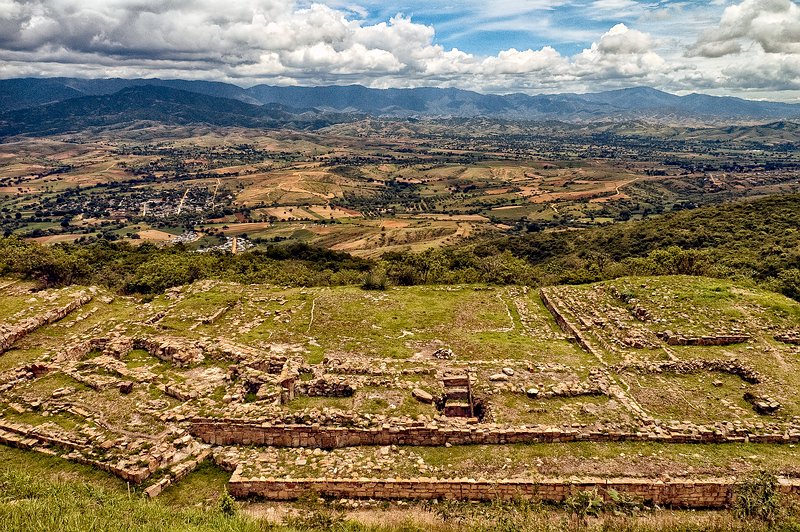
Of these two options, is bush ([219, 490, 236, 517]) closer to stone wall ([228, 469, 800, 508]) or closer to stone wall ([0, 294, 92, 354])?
stone wall ([228, 469, 800, 508])

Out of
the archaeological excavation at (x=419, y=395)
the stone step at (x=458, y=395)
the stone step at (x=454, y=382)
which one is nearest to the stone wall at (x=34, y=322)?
the archaeological excavation at (x=419, y=395)

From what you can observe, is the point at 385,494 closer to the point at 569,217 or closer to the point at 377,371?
the point at 377,371

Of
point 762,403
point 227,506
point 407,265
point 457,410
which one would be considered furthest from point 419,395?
point 407,265

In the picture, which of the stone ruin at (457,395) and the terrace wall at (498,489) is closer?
the terrace wall at (498,489)

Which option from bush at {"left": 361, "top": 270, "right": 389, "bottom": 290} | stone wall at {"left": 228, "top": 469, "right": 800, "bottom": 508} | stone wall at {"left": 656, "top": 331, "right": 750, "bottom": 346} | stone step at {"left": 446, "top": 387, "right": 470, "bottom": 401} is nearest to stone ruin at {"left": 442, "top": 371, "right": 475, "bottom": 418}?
stone step at {"left": 446, "top": 387, "right": 470, "bottom": 401}

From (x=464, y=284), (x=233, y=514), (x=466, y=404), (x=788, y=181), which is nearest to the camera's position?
(x=233, y=514)

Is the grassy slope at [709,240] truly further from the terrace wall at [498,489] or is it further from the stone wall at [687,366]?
the terrace wall at [498,489]

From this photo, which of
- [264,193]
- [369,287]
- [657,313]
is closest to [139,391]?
[369,287]
